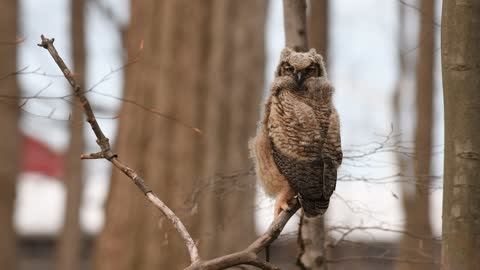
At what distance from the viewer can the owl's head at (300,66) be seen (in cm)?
438

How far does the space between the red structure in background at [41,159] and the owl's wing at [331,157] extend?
20563 millimetres

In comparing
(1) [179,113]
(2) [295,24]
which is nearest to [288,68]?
(2) [295,24]

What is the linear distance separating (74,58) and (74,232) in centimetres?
301

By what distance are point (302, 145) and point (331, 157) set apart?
167 millimetres

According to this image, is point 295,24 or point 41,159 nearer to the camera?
point 295,24

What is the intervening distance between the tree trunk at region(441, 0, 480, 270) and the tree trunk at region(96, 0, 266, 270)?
14.4 ft

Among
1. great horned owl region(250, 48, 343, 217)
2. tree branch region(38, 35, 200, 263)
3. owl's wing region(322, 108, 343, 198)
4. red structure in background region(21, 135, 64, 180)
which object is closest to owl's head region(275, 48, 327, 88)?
great horned owl region(250, 48, 343, 217)

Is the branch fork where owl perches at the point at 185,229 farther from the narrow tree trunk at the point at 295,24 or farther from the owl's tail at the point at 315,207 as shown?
the narrow tree trunk at the point at 295,24

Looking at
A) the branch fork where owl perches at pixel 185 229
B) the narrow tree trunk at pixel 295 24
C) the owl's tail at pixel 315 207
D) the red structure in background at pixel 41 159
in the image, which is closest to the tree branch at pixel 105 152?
the branch fork where owl perches at pixel 185 229

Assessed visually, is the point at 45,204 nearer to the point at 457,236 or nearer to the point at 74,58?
the point at 74,58

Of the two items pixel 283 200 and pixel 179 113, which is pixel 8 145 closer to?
pixel 179 113

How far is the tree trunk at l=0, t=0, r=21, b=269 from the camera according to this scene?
34.0 ft

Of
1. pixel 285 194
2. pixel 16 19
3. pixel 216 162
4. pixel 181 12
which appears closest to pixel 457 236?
pixel 285 194

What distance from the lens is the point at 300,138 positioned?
4125mm
